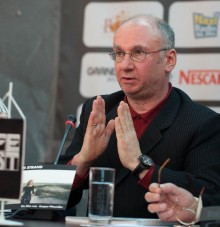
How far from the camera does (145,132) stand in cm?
300

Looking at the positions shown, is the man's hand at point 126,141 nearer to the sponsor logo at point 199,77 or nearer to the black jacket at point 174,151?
the black jacket at point 174,151

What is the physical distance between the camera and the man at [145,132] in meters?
2.77

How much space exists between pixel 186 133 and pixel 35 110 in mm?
1314

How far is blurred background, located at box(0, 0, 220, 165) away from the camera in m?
3.81

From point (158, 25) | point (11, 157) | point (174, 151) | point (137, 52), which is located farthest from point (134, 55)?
point (11, 157)

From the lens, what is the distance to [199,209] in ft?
7.83

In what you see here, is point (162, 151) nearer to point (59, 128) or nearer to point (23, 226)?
point (23, 226)

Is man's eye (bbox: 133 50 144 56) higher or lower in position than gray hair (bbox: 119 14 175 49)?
lower

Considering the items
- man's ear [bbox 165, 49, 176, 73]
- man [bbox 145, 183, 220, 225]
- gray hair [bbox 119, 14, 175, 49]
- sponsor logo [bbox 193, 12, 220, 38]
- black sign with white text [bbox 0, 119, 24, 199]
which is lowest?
man [bbox 145, 183, 220, 225]

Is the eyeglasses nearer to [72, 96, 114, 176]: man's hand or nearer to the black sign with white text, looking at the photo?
[72, 96, 114, 176]: man's hand

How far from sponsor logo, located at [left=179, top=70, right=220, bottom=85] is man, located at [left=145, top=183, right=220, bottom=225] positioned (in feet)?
4.49

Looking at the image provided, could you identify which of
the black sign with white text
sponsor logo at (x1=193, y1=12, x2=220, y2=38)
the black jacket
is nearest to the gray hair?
the black jacket

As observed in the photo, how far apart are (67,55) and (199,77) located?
756 mm

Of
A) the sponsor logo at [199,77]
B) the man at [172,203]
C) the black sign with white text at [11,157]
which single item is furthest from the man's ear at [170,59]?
the black sign with white text at [11,157]
